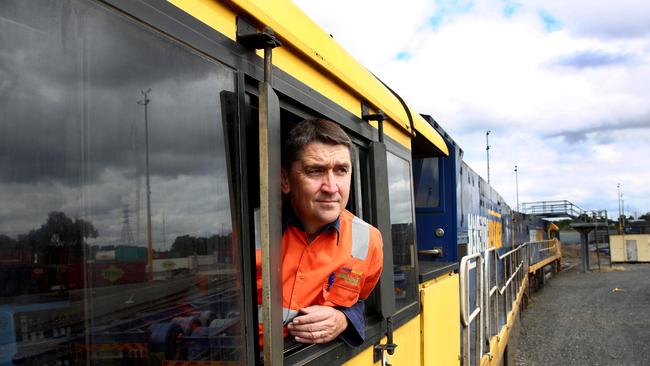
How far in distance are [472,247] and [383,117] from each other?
4.53 metres

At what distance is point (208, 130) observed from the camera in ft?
5.21

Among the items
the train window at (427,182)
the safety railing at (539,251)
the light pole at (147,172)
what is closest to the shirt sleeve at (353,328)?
the light pole at (147,172)

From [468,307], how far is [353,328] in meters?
2.68

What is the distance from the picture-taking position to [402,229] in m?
3.34

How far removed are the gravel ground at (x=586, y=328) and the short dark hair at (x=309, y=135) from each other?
27.7ft

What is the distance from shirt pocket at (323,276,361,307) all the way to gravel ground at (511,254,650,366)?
26.7 ft

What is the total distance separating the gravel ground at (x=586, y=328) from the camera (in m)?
10.4

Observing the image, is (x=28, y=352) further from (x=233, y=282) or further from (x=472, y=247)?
(x=472, y=247)

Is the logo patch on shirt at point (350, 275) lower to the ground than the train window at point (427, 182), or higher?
lower

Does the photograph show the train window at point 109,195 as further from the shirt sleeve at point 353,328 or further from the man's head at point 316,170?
Result: the shirt sleeve at point 353,328

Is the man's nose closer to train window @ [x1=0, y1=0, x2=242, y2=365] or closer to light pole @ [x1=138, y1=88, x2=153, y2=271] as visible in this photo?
train window @ [x1=0, y1=0, x2=242, y2=365]

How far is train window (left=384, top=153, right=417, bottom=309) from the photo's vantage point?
10.4 feet

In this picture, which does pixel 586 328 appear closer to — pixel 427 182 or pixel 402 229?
pixel 427 182

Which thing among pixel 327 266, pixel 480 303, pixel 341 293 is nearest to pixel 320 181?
pixel 327 266
